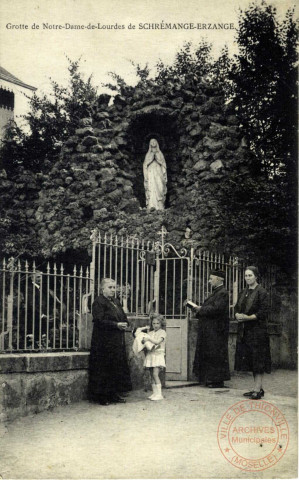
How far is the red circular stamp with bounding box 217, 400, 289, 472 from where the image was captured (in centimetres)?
539

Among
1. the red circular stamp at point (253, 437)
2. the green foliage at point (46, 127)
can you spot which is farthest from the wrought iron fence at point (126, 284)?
the green foliage at point (46, 127)

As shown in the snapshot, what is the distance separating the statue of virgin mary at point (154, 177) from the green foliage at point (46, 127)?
2.41 m

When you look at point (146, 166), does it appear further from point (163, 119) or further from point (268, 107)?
point (268, 107)

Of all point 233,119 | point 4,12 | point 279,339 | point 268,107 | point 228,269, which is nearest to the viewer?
point 4,12

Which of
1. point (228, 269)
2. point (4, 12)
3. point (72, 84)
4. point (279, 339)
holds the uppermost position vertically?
point (72, 84)

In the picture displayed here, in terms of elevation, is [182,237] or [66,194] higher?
[66,194]

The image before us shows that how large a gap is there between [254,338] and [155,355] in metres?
1.26

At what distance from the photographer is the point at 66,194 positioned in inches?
595

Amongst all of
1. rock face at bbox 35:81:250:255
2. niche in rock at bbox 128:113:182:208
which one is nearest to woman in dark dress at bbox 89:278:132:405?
rock face at bbox 35:81:250:255

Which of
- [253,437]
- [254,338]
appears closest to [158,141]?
[254,338]

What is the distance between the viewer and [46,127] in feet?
56.4

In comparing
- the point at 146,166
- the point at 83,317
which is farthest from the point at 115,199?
the point at 83,317

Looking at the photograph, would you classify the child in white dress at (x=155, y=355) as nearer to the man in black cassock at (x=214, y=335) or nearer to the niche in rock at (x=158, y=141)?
the man in black cassock at (x=214, y=335)

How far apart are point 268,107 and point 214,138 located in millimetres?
1452
